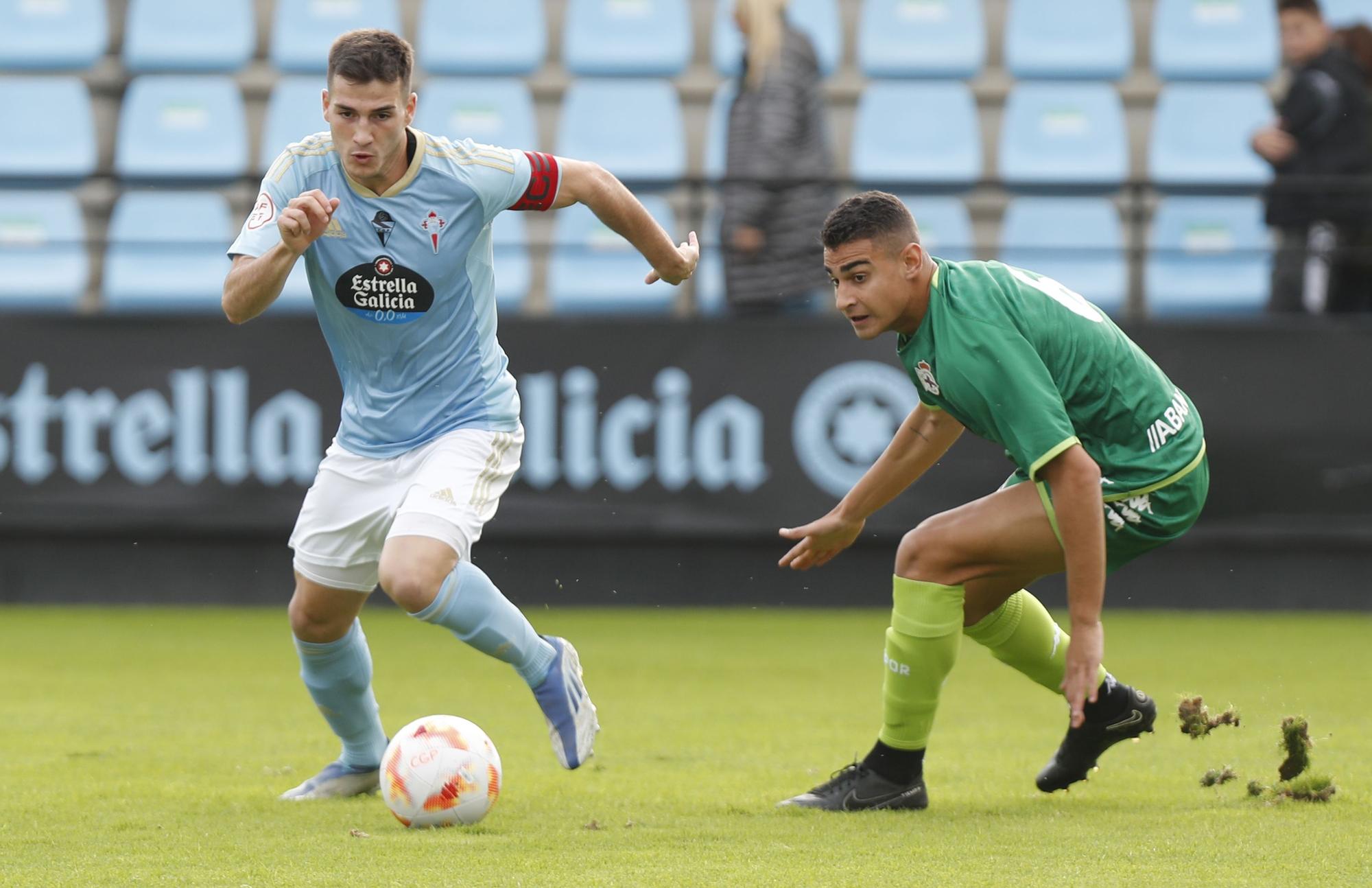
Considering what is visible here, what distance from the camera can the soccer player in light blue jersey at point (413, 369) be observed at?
462 centimetres

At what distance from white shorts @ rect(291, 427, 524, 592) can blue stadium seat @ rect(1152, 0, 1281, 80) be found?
29.0 ft

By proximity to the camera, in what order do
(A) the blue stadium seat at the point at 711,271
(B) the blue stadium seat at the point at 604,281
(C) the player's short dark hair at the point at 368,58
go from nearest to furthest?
(C) the player's short dark hair at the point at 368,58
(A) the blue stadium seat at the point at 711,271
(B) the blue stadium seat at the point at 604,281

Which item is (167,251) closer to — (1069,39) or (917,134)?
(917,134)

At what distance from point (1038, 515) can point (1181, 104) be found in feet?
26.7

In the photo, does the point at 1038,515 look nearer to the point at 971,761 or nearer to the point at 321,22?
the point at 971,761

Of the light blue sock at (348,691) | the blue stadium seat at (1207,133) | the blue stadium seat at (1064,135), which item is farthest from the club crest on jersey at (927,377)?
the blue stadium seat at (1207,133)

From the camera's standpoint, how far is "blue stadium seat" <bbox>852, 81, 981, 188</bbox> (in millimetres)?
11883

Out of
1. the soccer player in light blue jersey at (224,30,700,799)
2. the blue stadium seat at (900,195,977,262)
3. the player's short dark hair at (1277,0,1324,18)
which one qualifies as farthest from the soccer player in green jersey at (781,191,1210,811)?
the player's short dark hair at (1277,0,1324,18)

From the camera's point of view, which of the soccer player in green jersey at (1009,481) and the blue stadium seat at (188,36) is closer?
the soccer player in green jersey at (1009,481)

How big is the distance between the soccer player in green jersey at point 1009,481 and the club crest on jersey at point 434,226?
106cm

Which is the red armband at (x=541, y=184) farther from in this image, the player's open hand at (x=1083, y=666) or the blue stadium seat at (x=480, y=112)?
the blue stadium seat at (x=480, y=112)

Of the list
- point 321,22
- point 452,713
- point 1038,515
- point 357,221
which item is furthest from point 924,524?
point 321,22

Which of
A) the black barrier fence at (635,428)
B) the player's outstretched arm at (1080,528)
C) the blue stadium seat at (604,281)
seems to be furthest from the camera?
the blue stadium seat at (604,281)

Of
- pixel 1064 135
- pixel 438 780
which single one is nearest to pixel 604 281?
pixel 1064 135
